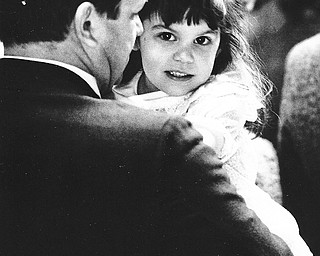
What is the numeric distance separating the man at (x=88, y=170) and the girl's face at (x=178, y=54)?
1.22 ft

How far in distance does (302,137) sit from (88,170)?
0.88m

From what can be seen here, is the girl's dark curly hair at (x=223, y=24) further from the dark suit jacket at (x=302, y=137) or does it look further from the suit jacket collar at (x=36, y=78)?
the suit jacket collar at (x=36, y=78)

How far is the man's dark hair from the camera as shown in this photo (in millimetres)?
752

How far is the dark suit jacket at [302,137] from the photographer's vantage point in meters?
1.40

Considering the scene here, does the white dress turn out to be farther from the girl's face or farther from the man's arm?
the man's arm

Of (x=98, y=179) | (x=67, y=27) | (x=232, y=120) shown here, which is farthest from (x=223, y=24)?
(x=98, y=179)

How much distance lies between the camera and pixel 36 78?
729 millimetres

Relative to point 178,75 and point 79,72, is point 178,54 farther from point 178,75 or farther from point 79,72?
point 79,72

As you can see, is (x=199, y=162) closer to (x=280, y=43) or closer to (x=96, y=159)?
(x=96, y=159)

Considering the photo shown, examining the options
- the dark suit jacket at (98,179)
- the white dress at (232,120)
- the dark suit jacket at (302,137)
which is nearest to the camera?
the dark suit jacket at (98,179)

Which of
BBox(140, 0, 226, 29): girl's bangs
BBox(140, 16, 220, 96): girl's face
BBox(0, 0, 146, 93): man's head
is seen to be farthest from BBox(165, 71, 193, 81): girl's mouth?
BBox(0, 0, 146, 93): man's head

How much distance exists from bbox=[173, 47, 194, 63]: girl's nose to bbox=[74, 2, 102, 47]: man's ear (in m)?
0.34

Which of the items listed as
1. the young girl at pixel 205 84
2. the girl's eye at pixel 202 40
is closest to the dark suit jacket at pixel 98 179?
the young girl at pixel 205 84

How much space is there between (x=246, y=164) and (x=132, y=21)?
48 cm
